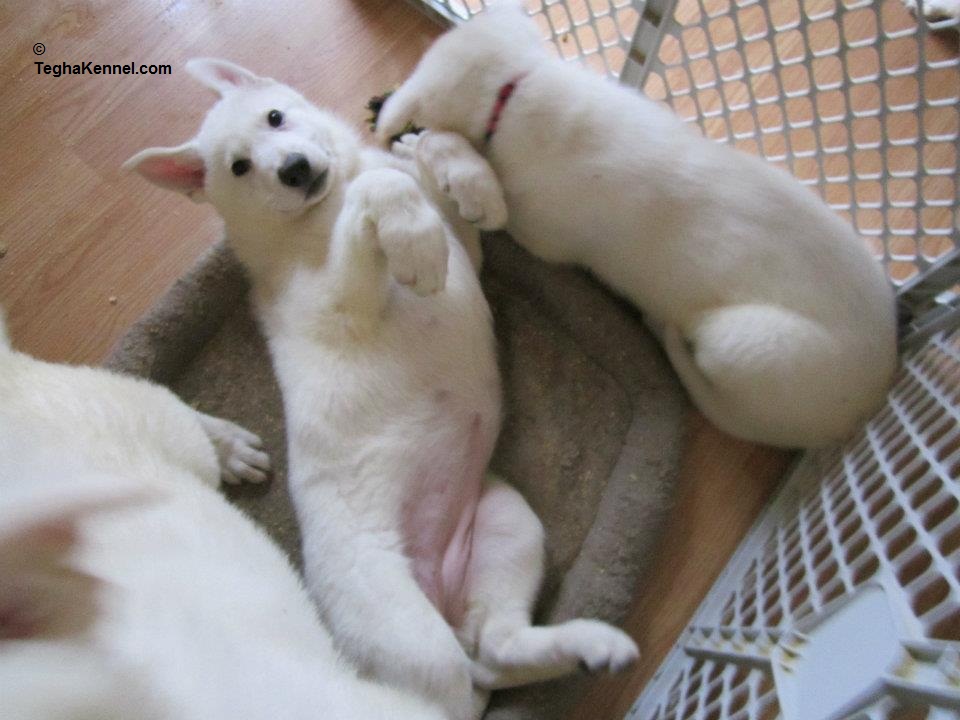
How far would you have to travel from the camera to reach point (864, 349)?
1342 millimetres

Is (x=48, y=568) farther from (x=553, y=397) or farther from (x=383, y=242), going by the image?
(x=553, y=397)

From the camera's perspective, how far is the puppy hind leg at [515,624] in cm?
129

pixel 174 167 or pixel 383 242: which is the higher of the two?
pixel 174 167

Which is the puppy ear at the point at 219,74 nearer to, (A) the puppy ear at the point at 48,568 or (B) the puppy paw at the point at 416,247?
(B) the puppy paw at the point at 416,247

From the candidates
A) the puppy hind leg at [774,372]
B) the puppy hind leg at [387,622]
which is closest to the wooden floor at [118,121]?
the puppy hind leg at [774,372]

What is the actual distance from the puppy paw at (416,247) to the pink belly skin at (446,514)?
31 cm

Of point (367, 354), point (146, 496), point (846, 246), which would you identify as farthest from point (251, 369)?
point (846, 246)

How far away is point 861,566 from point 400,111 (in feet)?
3.91

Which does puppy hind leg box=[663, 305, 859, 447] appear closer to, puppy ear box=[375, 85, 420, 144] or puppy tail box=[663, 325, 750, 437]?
puppy tail box=[663, 325, 750, 437]

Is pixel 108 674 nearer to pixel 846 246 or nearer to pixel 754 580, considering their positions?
pixel 754 580

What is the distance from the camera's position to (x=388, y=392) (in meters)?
1.41

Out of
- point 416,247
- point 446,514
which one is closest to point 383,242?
point 416,247

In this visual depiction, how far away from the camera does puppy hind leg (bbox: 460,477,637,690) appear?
129cm

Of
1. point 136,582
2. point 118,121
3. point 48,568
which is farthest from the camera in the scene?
point 118,121
